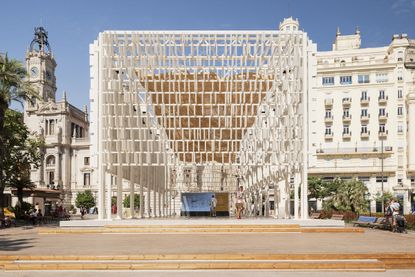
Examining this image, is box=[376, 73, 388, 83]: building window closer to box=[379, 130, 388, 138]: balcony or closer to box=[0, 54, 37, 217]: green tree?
box=[379, 130, 388, 138]: balcony

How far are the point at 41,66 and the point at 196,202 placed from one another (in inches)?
3080

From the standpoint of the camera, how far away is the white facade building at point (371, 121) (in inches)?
3137

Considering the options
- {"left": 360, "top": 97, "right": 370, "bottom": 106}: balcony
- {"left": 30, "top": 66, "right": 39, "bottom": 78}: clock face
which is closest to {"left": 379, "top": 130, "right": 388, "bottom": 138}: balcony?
{"left": 360, "top": 97, "right": 370, "bottom": 106}: balcony

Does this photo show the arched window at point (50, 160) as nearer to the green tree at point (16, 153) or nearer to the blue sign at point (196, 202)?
the green tree at point (16, 153)

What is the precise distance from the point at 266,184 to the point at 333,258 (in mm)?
32464

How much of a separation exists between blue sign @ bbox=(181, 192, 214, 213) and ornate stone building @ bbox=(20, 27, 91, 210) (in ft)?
215

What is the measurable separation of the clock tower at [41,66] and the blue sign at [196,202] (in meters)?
73.6

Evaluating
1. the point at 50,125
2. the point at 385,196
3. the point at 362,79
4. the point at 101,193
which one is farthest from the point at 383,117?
the point at 50,125

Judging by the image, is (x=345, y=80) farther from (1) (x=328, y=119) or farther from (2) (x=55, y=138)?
(2) (x=55, y=138)

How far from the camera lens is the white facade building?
7969 cm

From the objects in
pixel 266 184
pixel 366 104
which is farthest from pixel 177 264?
pixel 366 104

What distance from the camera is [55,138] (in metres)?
106

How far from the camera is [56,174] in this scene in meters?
106

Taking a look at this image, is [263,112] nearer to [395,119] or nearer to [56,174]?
[395,119]
